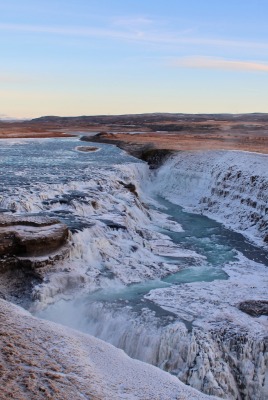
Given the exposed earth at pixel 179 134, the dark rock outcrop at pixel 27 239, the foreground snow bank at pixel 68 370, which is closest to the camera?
the foreground snow bank at pixel 68 370

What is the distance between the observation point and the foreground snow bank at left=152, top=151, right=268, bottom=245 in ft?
79.7

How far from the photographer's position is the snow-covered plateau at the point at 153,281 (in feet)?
32.1

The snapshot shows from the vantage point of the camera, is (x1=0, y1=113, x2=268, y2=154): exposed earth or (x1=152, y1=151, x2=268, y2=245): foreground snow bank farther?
(x1=0, y1=113, x2=268, y2=154): exposed earth

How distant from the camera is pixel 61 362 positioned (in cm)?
837

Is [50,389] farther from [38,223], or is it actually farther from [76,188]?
[76,188]

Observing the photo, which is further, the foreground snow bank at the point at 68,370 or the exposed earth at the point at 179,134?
the exposed earth at the point at 179,134

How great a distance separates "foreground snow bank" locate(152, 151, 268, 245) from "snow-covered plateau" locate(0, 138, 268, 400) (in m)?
0.10

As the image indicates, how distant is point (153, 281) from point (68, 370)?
7.59 meters

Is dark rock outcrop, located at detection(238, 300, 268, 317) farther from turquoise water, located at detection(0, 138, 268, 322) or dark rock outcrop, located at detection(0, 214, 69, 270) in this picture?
dark rock outcrop, located at detection(0, 214, 69, 270)

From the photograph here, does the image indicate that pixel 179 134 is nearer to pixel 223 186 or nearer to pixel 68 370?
pixel 223 186

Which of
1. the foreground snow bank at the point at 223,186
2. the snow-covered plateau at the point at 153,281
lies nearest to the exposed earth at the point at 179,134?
the foreground snow bank at the point at 223,186

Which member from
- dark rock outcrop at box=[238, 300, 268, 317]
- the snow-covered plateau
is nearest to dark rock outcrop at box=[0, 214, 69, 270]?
the snow-covered plateau

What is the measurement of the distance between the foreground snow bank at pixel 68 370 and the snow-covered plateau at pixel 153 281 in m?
0.04

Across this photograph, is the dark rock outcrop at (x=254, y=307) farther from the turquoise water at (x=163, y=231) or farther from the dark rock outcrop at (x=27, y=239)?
the dark rock outcrop at (x=27, y=239)
